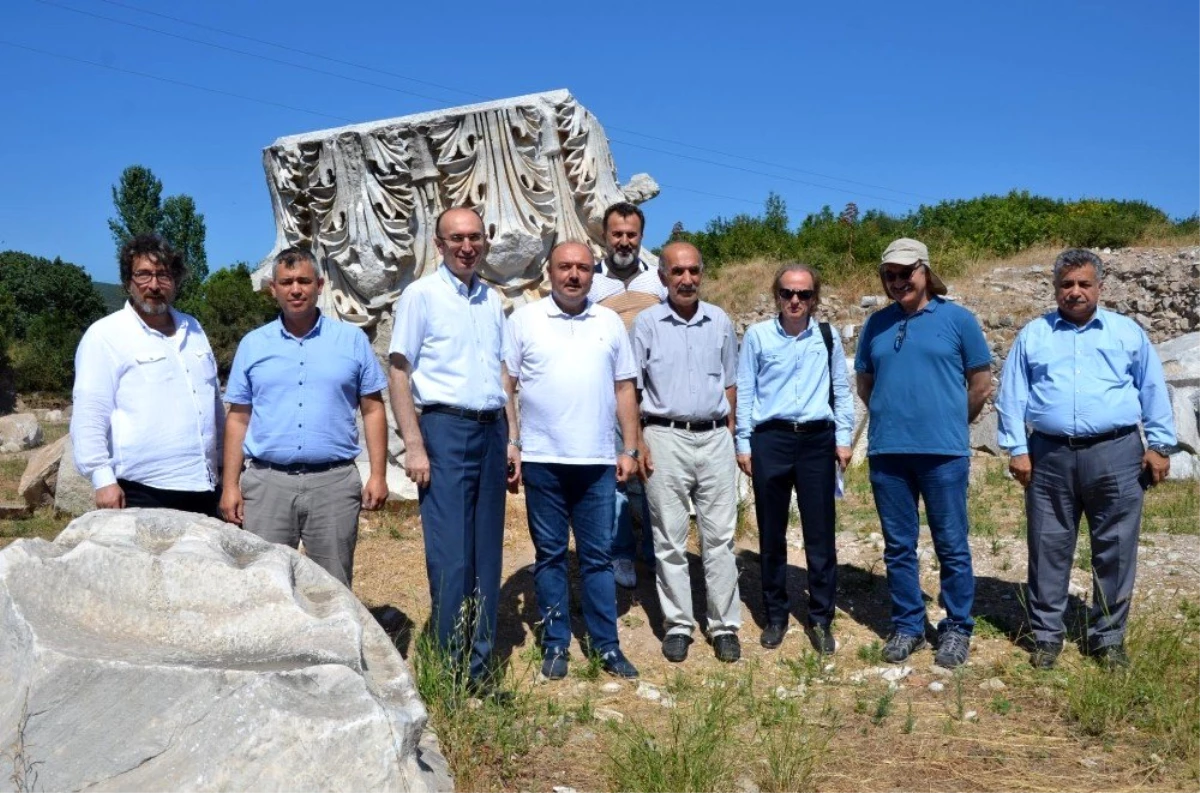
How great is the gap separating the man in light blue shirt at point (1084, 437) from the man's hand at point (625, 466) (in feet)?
5.16

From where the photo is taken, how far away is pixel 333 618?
284 cm

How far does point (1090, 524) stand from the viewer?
4.45 meters

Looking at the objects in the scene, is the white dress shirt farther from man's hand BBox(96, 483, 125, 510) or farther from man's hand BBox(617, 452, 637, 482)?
man's hand BBox(617, 452, 637, 482)

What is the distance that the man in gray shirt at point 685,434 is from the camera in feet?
14.8

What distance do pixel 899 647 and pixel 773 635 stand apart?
1.88 ft

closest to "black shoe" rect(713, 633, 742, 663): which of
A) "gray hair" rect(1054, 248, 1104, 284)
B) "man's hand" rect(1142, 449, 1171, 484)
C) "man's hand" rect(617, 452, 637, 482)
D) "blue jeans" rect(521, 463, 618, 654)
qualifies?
"blue jeans" rect(521, 463, 618, 654)

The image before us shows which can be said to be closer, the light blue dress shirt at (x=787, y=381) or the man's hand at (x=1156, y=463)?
the man's hand at (x=1156, y=463)

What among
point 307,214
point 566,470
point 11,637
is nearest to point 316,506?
point 566,470

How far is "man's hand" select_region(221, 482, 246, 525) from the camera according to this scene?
3828 mm

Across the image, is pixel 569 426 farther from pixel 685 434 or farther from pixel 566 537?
pixel 685 434

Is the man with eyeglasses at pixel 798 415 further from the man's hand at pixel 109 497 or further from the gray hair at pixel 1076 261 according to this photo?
the man's hand at pixel 109 497

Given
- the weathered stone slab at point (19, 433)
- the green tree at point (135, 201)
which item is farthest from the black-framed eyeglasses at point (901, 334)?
the green tree at point (135, 201)

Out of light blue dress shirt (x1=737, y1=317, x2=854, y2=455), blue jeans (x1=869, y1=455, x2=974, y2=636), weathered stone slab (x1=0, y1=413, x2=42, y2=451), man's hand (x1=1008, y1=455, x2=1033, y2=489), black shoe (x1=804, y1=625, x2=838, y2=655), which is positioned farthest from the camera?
weathered stone slab (x1=0, y1=413, x2=42, y2=451)

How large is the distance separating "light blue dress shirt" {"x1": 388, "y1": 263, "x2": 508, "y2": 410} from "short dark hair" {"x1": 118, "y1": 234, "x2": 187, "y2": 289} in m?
0.83
